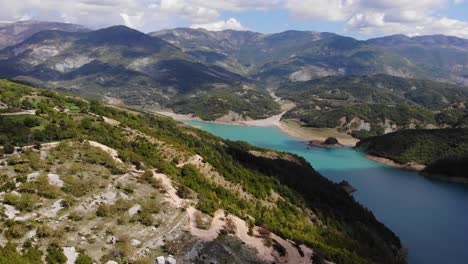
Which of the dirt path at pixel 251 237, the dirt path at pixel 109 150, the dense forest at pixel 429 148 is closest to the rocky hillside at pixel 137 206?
the dirt path at pixel 251 237

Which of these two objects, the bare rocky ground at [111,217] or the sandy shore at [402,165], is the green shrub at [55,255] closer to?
the bare rocky ground at [111,217]

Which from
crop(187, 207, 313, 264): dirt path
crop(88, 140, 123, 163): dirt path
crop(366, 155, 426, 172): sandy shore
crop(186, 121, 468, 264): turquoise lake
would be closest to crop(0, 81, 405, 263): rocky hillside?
crop(187, 207, 313, 264): dirt path

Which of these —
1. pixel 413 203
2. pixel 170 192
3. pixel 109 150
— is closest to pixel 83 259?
pixel 170 192

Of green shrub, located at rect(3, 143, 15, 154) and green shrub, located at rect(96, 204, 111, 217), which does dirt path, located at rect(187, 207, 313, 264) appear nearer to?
green shrub, located at rect(96, 204, 111, 217)

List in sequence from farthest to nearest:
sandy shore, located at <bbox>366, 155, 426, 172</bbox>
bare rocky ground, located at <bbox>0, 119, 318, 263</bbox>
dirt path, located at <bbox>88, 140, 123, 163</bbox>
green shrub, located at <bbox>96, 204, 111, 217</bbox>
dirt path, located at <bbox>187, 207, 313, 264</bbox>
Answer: sandy shore, located at <bbox>366, 155, 426, 172</bbox> → dirt path, located at <bbox>88, 140, 123, 163</bbox> → dirt path, located at <bbox>187, 207, 313, 264</bbox> → green shrub, located at <bbox>96, 204, 111, 217</bbox> → bare rocky ground, located at <bbox>0, 119, 318, 263</bbox>

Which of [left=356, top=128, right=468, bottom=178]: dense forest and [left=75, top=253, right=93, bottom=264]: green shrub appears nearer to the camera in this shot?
[left=75, top=253, right=93, bottom=264]: green shrub

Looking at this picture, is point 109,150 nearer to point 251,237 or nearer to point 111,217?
point 111,217

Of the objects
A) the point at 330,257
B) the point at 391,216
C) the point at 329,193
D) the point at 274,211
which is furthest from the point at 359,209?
the point at 330,257

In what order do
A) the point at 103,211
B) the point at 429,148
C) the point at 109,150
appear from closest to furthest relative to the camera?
the point at 103,211
the point at 109,150
the point at 429,148
